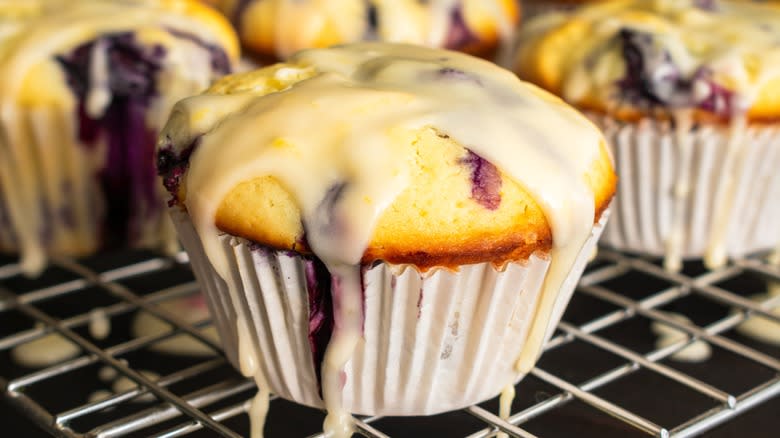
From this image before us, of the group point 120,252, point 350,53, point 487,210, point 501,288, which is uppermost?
point 350,53

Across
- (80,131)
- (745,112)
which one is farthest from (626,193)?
(80,131)

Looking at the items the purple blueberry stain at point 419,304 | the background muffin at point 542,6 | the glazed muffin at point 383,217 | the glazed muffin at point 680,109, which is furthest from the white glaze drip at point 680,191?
the background muffin at point 542,6

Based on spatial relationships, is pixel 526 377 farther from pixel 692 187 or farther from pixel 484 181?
pixel 692 187

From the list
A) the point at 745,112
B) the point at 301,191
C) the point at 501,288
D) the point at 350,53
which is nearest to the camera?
the point at 301,191

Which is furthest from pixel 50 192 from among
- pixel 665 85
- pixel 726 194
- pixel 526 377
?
pixel 726 194

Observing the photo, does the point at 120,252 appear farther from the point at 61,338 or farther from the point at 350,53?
the point at 350,53

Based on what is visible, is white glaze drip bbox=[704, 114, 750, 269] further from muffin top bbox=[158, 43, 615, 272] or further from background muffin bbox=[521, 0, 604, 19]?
background muffin bbox=[521, 0, 604, 19]

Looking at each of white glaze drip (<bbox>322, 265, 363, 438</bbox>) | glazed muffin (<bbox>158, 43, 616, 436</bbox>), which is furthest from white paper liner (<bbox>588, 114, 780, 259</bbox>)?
white glaze drip (<bbox>322, 265, 363, 438</bbox>)
